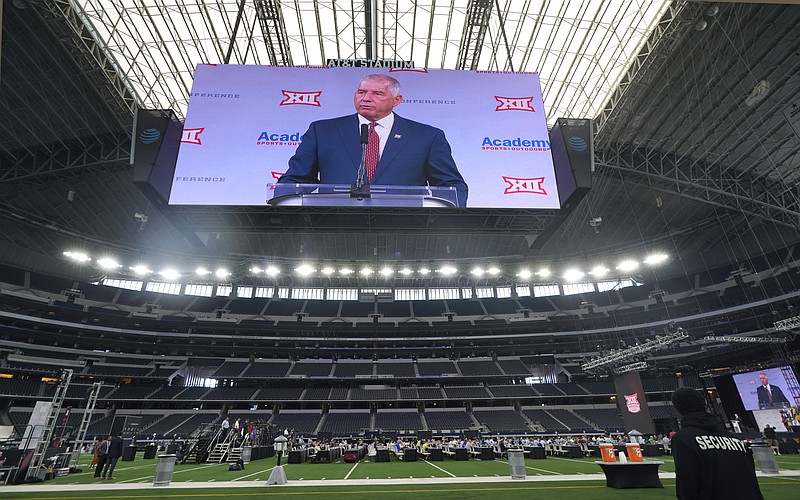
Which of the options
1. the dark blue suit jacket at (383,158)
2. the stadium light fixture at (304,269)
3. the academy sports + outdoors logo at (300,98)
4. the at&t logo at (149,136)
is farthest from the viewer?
the stadium light fixture at (304,269)

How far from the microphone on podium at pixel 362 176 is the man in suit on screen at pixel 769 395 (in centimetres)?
3638

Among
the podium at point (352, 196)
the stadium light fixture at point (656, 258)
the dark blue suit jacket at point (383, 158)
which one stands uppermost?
the stadium light fixture at point (656, 258)

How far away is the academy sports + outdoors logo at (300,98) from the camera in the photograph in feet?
35.7

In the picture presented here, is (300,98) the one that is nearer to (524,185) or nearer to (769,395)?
(524,185)

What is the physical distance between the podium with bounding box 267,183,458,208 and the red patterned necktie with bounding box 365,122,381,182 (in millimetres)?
578

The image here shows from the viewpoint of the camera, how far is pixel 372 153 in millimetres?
9945

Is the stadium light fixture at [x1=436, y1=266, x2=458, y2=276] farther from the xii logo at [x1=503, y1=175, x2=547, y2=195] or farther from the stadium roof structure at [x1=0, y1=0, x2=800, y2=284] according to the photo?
the xii logo at [x1=503, y1=175, x2=547, y2=195]

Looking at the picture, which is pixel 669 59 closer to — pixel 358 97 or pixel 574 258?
pixel 358 97

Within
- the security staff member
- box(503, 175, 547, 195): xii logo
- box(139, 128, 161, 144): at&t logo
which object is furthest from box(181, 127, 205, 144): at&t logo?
the security staff member

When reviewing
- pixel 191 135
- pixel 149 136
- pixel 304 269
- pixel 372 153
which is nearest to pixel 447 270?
pixel 304 269

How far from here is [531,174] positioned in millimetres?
10156

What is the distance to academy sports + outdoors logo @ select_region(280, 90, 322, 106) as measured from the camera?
429 inches

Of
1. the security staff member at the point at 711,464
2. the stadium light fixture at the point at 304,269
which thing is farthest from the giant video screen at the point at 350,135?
the stadium light fixture at the point at 304,269

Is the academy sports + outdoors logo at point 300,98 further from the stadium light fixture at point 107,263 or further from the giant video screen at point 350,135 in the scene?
the stadium light fixture at point 107,263
